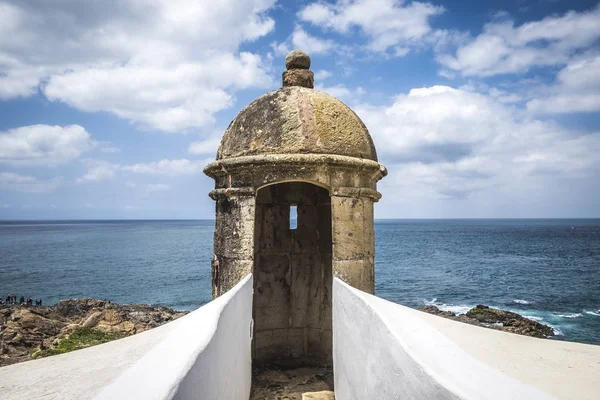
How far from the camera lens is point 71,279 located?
30531mm

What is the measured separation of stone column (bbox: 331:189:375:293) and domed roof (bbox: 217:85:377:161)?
562 millimetres

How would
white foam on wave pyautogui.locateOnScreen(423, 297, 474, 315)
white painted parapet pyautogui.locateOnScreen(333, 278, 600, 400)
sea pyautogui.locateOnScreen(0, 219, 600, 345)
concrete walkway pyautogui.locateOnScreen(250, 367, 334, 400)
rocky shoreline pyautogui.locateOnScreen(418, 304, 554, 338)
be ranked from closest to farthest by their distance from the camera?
white painted parapet pyautogui.locateOnScreen(333, 278, 600, 400), concrete walkway pyautogui.locateOnScreen(250, 367, 334, 400), rocky shoreline pyautogui.locateOnScreen(418, 304, 554, 338), white foam on wave pyautogui.locateOnScreen(423, 297, 474, 315), sea pyautogui.locateOnScreen(0, 219, 600, 345)

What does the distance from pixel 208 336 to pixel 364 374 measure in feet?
4.35

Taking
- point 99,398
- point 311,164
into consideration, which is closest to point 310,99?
point 311,164

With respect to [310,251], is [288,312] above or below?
below

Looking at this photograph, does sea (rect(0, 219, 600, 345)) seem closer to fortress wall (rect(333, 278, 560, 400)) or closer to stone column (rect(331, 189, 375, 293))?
stone column (rect(331, 189, 375, 293))

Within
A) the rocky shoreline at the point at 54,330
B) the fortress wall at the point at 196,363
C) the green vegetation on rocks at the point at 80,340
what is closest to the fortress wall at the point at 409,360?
the fortress wall at the point at 196,363

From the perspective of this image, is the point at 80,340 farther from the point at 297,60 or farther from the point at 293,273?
the point at 297,60

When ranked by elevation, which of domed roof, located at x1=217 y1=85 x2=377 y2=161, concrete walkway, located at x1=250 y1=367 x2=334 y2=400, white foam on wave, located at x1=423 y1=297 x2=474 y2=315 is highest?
domed roof, located at x1=217 y1=85 x2=377 y2=161

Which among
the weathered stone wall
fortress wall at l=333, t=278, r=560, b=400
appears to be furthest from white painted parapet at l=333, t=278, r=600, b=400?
the weathered stone wall

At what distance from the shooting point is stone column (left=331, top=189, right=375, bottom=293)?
4727 mm

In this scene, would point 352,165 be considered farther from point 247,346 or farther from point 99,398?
point 99,398

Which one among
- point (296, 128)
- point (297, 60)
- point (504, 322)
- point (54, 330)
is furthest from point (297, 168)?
point (504, 322)

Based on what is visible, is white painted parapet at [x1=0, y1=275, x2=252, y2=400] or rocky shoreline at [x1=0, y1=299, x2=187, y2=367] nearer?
white painted parapet at [x1=0, y1=275, x2=252, y2=400]
